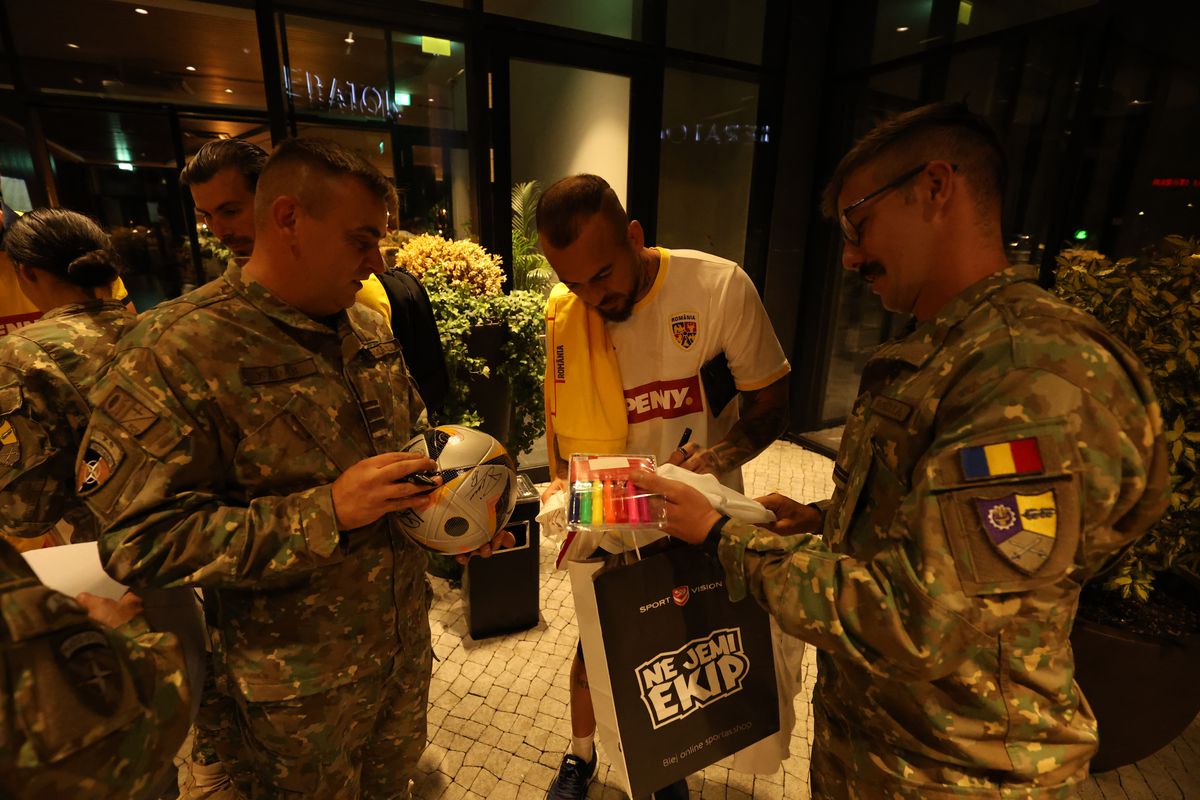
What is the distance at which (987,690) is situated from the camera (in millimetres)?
938

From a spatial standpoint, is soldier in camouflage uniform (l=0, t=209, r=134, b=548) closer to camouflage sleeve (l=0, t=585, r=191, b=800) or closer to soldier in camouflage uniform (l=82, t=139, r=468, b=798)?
soldier in camouflage uniform (l=82, t=139, r=468, b=798)

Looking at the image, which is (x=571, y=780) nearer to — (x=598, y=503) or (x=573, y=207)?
(x=598, y=503)

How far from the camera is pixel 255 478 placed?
1.20 m

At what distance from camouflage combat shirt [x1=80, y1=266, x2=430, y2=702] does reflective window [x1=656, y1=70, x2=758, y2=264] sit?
4305 millimetres

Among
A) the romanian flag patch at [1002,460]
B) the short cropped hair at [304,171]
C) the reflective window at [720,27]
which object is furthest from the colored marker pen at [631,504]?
the reflective window at [720,27]

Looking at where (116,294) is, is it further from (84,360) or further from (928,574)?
(928,574)

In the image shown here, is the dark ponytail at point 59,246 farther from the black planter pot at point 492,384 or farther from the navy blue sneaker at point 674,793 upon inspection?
the navy blue sneaker at point 674,793

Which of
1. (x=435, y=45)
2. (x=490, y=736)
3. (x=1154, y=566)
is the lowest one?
(x=490, y=736)

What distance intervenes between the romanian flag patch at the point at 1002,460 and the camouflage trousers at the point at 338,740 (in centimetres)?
137

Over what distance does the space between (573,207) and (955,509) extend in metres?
1.22

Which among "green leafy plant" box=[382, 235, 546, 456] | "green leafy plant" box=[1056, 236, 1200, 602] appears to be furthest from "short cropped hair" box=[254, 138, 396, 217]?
"green leafy plant" box=[1056, 236, 1200, 602]

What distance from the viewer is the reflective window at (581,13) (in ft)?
13.7

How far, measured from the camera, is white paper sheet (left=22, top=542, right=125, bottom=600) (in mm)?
1066

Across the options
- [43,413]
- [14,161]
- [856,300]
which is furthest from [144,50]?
[856,300]
